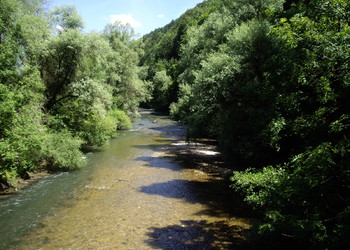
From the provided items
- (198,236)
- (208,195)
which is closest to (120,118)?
(208,195)

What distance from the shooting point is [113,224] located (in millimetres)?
10344

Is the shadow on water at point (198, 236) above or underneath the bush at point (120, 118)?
underneath

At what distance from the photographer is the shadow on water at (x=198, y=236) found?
350 inches

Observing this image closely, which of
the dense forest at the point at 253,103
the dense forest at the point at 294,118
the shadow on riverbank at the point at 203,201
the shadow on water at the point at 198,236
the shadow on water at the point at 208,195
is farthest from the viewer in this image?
the shadow on water at the point at 208,195

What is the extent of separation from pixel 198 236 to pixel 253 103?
8927 mm

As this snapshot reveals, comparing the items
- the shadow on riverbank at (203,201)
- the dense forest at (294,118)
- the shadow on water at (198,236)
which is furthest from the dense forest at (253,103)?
the shadow on water at (198,236)

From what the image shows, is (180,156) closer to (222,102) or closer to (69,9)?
(222,102)

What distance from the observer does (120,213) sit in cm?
1138

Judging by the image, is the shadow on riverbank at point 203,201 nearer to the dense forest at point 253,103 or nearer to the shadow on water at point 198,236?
the shadow on water at point 198,236

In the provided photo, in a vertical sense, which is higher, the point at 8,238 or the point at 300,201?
the point at 300,201

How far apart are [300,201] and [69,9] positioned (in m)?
26.3

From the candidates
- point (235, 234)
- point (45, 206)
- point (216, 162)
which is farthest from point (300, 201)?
point (216, 162)

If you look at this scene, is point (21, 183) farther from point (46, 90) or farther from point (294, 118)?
point (294, 118)

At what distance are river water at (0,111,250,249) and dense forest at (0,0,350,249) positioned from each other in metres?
1.71
